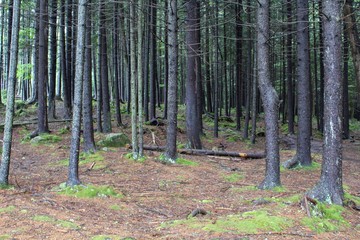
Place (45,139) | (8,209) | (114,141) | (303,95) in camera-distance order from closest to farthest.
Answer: (8,209)
(303,95)
(114,141)
(45,139)

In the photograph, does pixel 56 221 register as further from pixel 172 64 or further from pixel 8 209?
pixel 172 64

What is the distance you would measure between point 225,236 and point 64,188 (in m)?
4.06

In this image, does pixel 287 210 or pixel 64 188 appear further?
pixel 64 188

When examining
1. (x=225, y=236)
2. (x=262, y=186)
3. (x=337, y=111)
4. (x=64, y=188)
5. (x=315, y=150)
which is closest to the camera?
(x=225, y=236)

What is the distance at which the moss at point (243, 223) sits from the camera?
5281mm

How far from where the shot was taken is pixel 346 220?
6.14 m

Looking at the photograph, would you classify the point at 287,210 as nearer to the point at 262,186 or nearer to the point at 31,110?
the point at 262,186

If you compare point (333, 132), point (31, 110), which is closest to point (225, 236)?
point (333, 132)

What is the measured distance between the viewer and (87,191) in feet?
24.4

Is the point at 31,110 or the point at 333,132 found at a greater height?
the point at 31,110

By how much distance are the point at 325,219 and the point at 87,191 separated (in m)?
4.63

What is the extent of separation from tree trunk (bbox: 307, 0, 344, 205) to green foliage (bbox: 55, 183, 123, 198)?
4.12 m

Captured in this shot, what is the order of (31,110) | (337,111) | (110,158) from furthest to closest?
(31,110) < (110,158) < (337,111)

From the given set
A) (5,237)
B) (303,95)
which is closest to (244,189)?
(303,95)
